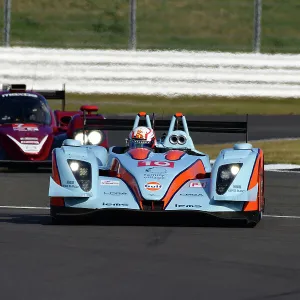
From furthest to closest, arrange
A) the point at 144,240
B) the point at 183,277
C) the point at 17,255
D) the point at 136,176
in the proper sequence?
the point at 136,176 < the point at 144,240 < the point at 17,255 < the point at 183,277

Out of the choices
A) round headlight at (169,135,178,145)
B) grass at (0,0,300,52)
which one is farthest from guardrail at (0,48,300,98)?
round headlight at (169,135,178,145)

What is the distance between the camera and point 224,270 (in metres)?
8.77

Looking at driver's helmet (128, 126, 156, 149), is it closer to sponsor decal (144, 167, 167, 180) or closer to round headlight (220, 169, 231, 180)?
sponsor decal (144, 167, 167, 180)

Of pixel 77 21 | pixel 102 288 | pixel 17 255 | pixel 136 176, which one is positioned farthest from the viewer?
pixel 77 21

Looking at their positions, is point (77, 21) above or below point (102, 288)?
above

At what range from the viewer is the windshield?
61.9ft

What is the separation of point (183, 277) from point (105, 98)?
73.8 feet

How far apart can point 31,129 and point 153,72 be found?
37.5 ft

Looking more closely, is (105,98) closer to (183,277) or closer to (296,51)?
(296,51)

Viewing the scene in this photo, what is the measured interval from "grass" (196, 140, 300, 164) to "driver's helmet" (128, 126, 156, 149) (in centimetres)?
780

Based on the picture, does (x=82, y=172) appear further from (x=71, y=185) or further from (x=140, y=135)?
(x=140, y=135)

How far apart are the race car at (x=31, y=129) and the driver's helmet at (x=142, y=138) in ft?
14.5

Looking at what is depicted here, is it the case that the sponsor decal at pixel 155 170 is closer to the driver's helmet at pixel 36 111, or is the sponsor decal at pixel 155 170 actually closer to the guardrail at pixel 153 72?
the driver's helmet at pixel 36 111

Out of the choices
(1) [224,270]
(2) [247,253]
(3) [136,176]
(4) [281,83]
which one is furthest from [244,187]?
(4) [281,83]
